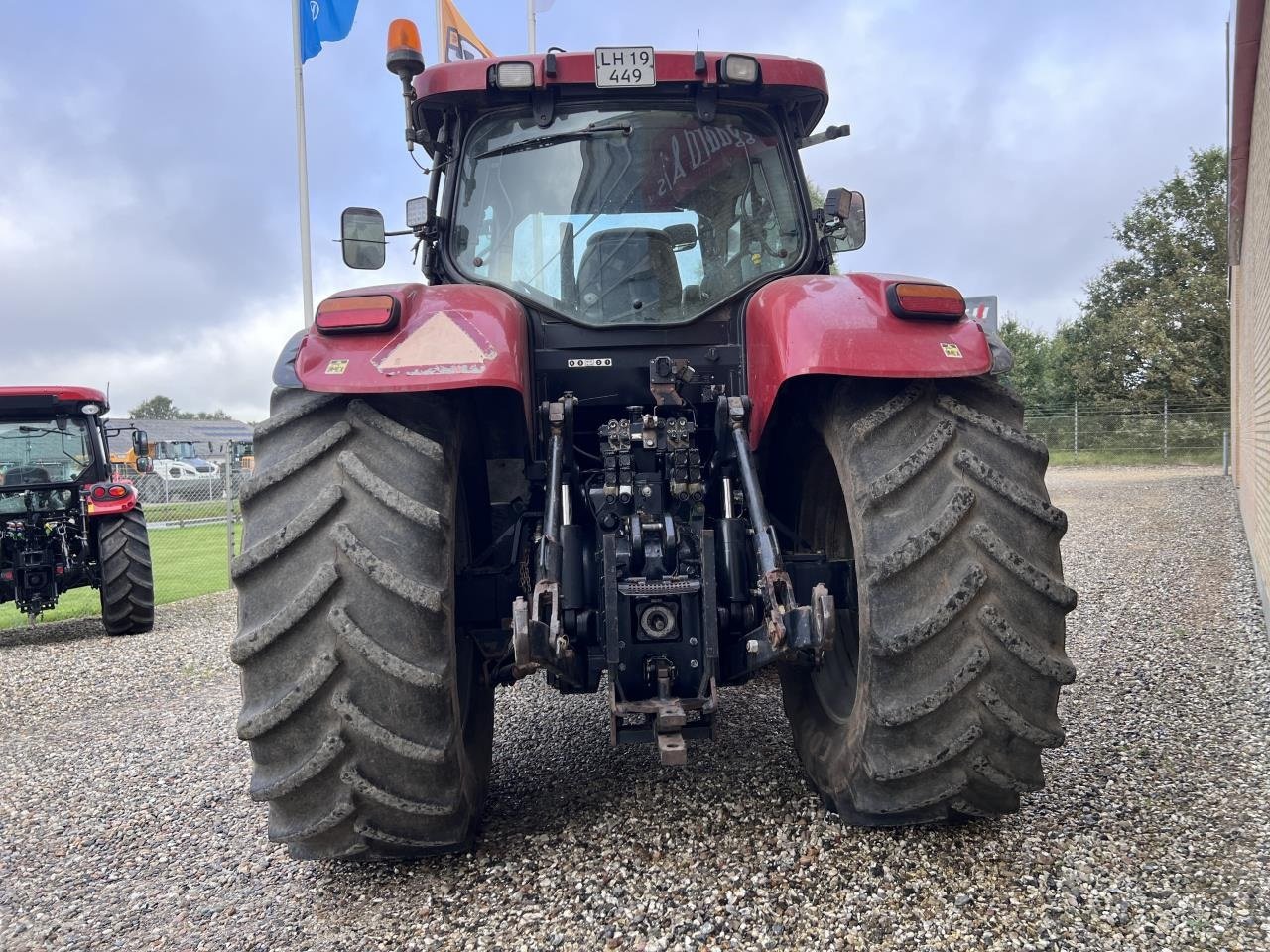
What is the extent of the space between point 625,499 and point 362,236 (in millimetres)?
1809

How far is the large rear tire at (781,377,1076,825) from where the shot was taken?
2387mm

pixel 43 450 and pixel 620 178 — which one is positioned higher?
pixel 620 178

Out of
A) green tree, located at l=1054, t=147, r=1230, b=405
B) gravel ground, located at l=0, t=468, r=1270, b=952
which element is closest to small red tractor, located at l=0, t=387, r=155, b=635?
gravel ground, located at l=0, t=468, r=1270, b=952

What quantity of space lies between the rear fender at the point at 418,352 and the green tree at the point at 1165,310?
30.5 m

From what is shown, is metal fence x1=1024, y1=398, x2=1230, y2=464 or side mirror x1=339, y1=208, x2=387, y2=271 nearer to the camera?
side mirror x1=339, y1=208, x2=387, y2=271

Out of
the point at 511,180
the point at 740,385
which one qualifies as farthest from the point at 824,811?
the point at 511,180

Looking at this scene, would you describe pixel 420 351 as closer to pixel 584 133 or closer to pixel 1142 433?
pixel 584 133

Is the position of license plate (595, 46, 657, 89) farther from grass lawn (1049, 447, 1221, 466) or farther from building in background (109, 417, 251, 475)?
building in background (109, 417, 251, 475)

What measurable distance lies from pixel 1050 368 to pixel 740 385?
1359 inches

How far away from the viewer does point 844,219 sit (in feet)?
12.2

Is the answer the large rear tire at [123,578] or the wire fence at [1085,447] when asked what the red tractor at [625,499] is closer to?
the large rear tire at [123,578]

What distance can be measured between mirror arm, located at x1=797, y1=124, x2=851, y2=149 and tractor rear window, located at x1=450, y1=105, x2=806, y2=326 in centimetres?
37

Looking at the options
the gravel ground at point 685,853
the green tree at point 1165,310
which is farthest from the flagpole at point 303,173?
the green tree at point 1165,310

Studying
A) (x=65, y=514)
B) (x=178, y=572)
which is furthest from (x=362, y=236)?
(x=178, y=572)
